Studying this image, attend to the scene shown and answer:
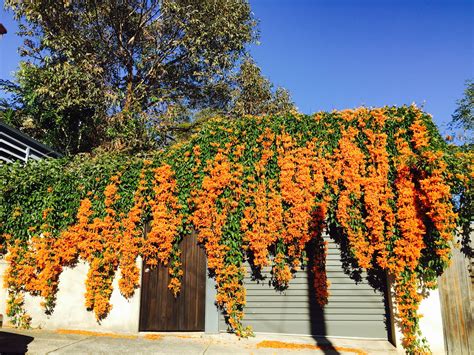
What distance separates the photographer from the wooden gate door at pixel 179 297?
7.28 metres

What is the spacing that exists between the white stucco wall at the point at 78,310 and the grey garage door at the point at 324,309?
2087mm

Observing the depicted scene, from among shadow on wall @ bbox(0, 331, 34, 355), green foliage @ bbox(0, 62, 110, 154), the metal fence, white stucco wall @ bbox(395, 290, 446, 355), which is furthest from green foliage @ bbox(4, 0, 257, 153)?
white stucco wall @ bbox(395, 290, 446, 355)

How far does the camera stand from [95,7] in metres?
15.6

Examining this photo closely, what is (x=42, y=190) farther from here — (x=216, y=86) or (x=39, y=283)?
(x=216, y=86)

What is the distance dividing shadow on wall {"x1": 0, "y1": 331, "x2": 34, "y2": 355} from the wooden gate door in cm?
219

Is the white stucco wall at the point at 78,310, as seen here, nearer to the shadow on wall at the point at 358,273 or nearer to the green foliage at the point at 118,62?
the shadow on wall at the point at 358,273

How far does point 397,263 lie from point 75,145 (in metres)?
14.9

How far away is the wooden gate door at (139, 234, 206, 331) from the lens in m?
7.28

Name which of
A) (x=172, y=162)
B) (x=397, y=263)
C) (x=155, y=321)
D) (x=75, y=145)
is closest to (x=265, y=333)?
(x=155, y=321)

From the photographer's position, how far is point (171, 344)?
6.58 metres

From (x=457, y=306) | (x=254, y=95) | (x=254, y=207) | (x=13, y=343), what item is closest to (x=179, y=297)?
(x=254, y=207)

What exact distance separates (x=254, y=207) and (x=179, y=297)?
104 inches

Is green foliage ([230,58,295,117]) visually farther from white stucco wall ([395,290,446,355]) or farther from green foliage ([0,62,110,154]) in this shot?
white stucco wall ([395,290,446,355])

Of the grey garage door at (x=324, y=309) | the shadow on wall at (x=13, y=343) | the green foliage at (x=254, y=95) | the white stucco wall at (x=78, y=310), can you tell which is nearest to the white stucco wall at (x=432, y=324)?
the grey garage door at (x=324, y=309)
